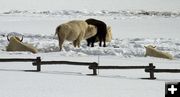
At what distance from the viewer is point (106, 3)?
6531cm

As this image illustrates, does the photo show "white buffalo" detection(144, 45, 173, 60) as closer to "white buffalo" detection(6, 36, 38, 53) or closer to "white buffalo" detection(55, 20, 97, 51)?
"white buffalo" detection(55, 20, 97, 51)

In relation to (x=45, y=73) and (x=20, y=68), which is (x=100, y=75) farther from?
(x=20, y=68)

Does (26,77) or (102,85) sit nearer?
(102,85)

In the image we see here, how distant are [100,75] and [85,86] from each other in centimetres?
186

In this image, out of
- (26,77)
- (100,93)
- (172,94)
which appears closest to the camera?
(172,94)

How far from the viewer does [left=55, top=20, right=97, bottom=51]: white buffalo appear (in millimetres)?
17562

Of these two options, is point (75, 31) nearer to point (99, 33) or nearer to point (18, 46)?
point (99, 33)

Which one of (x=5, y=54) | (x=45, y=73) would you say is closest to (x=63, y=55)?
(x=5, y=54)

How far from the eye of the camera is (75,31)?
18.0 meters

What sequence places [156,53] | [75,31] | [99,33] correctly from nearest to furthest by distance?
1. [156,53]
2. [75,31]
3. [99,33]

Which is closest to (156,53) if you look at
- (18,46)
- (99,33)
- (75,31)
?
(75,31)

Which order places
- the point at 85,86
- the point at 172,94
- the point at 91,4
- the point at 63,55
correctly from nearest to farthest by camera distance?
the point at 172,94 < the point at 85,86 < the point at 63,55 < the point at 91,4

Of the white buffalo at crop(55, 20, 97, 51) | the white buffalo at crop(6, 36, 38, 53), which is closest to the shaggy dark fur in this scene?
the white buffalo at crop(55, 20, 97, 51)

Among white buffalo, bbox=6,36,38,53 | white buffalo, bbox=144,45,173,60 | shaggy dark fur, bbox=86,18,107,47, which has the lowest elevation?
white buffalo, bbox=144,45,173,60
